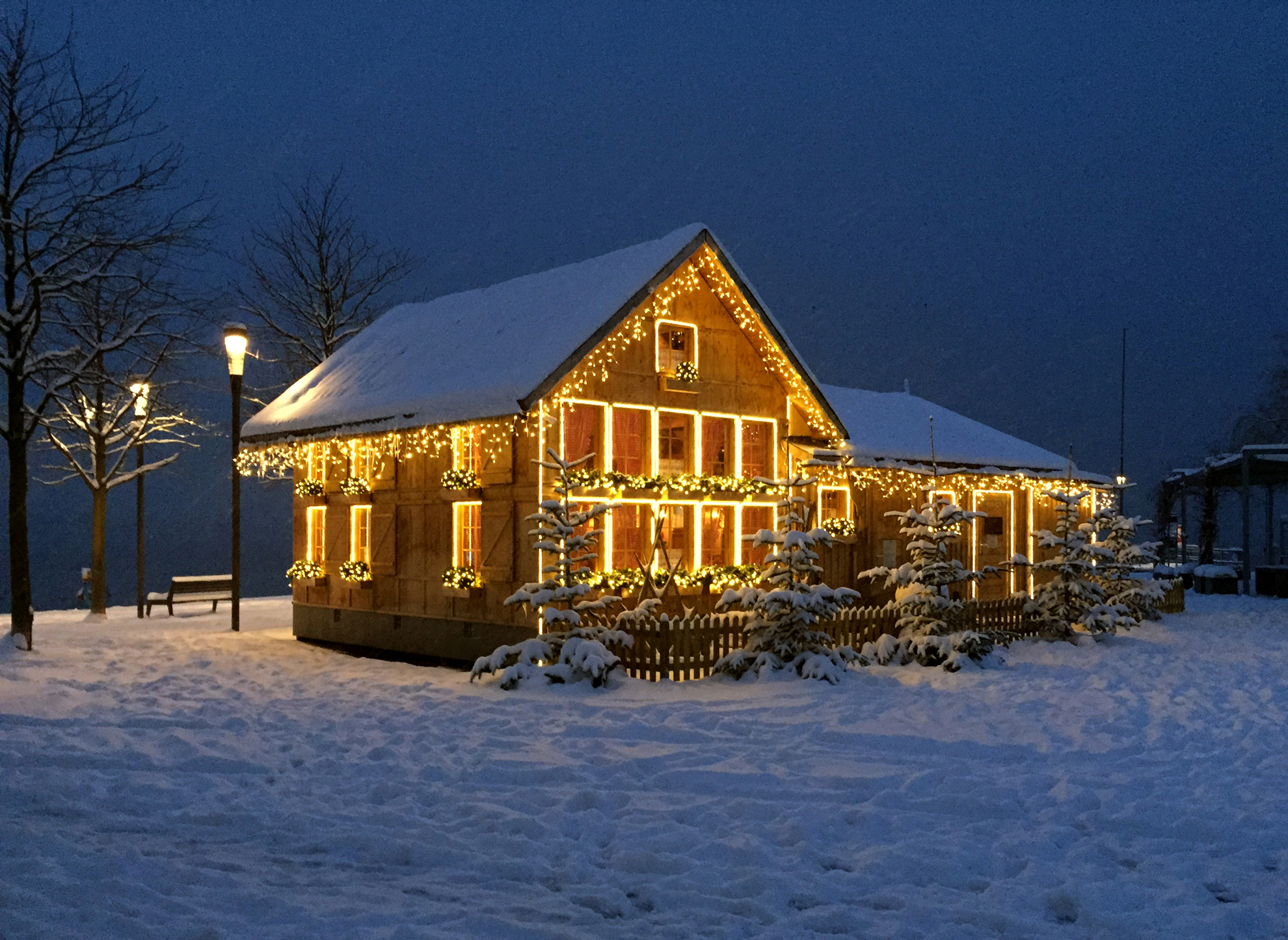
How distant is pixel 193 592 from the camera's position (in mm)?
24922

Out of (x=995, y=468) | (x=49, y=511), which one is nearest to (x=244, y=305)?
(x=995, y=468)

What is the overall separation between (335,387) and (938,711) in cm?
1357

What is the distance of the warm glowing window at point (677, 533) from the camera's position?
17.6m

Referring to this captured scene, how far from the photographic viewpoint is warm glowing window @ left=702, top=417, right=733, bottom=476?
60.7 ft

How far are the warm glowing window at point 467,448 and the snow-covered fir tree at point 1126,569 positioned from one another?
42.2 ft

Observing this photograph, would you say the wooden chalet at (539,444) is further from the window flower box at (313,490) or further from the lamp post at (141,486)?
the lamp post at (141,486)

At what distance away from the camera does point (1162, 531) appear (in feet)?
151

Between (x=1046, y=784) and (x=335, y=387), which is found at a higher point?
(x=335, y=387)

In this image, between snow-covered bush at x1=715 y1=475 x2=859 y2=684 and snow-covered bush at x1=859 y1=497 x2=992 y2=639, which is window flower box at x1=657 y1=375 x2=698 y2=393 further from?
snow-covered bush at x1=859 y1=497 x2=992 y2=639

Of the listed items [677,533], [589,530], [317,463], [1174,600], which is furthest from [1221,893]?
[1174,600]

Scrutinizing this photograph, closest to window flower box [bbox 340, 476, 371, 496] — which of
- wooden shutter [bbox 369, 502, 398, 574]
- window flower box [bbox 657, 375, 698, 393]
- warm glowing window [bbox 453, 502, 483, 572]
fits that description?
wooden shutter [bbox 369, 502, 398, 574]

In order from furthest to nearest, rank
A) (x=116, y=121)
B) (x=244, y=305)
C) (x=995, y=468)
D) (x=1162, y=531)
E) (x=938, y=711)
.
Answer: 1. (x=1162, y=531)
2. (x=244, y=305)
3. (x=995, y=468)
4. (x=116, y=121)
5. (x=938, y=711)

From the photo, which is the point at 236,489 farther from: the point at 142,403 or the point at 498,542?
the point at 498,542

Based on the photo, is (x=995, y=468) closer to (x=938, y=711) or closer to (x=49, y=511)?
(x=938, y=711)
